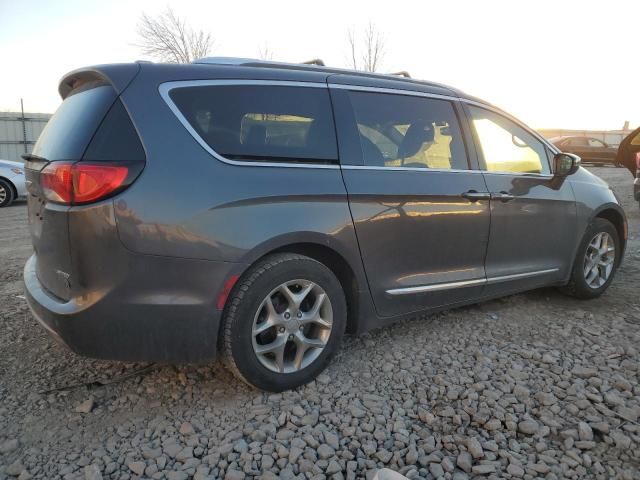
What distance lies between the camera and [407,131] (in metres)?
3.28

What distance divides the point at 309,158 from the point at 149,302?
114 centimetres

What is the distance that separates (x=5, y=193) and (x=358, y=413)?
10.9 m

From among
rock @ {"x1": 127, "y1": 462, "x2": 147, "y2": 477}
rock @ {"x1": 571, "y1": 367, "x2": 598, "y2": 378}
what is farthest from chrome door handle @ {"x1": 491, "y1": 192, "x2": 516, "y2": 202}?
rock @ {"x1": 127, "y1": 462, "x2": 147, "y2": 477}

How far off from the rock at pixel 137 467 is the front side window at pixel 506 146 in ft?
9.35

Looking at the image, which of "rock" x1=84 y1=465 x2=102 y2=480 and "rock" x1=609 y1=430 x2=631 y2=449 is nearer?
"rock" x1=84 y1=465 x2=102 y2=480

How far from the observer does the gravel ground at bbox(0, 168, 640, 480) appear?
216 centimetres

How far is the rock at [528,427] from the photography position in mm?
2379

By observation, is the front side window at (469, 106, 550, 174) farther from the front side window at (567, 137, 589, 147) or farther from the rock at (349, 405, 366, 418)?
the front side window at (567, 137, 589, 147)

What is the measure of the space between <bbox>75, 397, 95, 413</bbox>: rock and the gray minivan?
424 mm

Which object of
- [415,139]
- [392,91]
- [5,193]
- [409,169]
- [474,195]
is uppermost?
[392,91]

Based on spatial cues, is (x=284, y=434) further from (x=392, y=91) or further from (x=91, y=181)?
(x=392, y=91)

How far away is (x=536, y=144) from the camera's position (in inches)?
157

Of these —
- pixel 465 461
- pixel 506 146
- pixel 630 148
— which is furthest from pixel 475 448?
pixel 630 148

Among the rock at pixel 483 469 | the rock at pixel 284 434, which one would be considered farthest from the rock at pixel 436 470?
the rock at pixel 284 434
